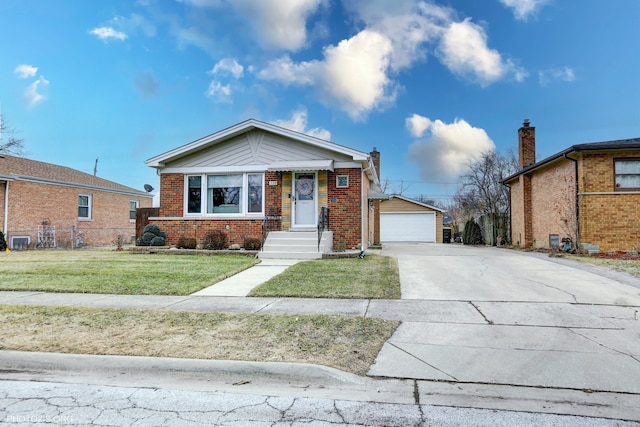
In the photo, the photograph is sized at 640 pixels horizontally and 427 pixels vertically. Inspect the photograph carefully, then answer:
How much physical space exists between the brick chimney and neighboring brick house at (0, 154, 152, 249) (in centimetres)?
2299

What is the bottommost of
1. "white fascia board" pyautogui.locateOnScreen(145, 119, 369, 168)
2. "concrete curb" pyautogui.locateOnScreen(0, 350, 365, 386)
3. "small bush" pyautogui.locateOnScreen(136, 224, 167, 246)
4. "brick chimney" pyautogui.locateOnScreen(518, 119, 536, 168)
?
"concrete curb" pyautogui.locateOnScreen(0, 350, 365, 386)

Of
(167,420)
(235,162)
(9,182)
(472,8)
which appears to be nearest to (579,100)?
(472,8)

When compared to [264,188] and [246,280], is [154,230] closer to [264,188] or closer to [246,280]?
[264,188]

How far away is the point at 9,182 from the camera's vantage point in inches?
744

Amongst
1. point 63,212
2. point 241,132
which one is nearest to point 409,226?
point 241,132

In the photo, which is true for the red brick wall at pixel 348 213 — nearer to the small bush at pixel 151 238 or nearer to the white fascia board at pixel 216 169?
the white fascia board at pixel 216 169

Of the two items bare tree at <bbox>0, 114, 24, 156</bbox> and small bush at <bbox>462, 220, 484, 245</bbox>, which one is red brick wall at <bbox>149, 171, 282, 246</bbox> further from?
small bush at <bbox>462, 220, 484, 245</bbox>

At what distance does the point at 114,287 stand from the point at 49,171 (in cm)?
1878

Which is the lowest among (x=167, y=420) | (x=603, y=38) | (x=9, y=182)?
(x=167, y=420)

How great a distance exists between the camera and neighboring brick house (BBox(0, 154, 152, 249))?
19.1 meters

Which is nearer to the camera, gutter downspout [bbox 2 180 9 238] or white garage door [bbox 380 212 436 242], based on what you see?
gutter downspout [bbox 2 180 9 238]

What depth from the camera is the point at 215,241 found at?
45.8ft

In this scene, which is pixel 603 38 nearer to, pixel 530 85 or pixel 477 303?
pixel 530 85

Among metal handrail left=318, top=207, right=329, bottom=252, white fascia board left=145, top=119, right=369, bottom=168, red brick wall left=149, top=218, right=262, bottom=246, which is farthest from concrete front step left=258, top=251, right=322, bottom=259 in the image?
white fascia board left=145, top=119, right=369, bottom=168
